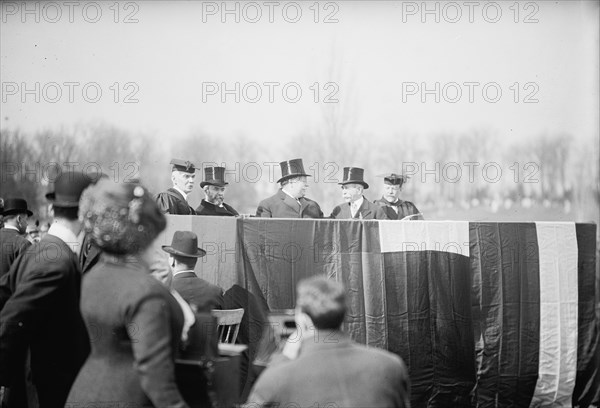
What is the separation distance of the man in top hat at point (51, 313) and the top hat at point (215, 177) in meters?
5.88

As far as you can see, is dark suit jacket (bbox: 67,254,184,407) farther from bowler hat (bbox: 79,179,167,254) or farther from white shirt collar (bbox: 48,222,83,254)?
white shirt collar (bbox: 48,222,83,254)

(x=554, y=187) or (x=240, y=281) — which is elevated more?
(x=554, y=187)

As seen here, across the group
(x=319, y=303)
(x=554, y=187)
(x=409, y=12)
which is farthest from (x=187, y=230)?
(x=554, y=187)

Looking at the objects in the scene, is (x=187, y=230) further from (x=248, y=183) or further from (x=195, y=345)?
(x=248, y=183)

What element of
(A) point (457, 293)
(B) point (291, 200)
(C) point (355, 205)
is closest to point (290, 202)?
(B) point (291, 200)

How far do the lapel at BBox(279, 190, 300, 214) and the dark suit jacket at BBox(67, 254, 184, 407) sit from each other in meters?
6.51

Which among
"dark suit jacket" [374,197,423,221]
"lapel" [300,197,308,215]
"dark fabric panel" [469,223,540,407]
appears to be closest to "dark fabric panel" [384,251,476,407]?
"dark fabric panel" [469,223,540,407]

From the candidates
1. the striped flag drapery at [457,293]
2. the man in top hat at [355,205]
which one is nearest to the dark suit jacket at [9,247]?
the striped flag drapery at [457,293]

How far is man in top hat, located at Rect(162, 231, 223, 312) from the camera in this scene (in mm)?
6148

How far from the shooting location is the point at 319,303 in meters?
3.05

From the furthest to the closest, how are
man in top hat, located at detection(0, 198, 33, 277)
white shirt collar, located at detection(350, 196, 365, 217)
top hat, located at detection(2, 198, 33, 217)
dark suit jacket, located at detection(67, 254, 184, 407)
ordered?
white shirt collar, located at detection(350, 196, 365, 217) < top hat, located at detection(2, 198, 33, 217) < man in top hat, located at detection(0, 198, 33, 277) < dark suit jacket, located at detection(67, 254, 184, 407)

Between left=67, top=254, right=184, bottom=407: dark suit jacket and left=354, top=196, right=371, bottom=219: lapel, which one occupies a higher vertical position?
left=354, top=196, right=371, bottom=219: lapel

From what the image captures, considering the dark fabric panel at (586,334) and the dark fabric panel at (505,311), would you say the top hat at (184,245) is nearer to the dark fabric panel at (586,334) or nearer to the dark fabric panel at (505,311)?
the dark fabric panel at (505,311)

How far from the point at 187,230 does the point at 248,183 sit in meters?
11.6
